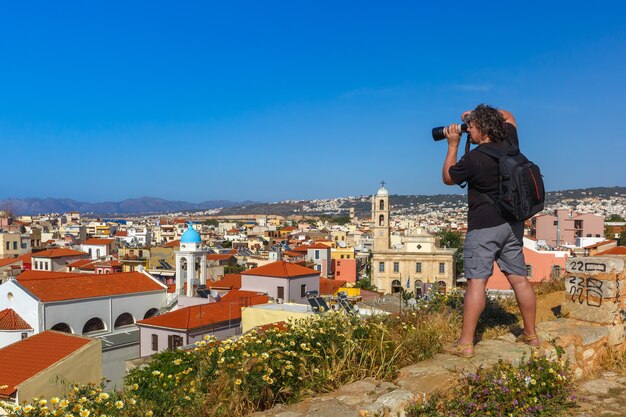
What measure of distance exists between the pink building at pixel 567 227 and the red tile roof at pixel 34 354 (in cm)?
5016

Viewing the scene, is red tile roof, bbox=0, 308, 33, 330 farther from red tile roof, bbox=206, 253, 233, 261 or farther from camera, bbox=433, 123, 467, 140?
red tile roof, bbox=206, 253, 233, 261

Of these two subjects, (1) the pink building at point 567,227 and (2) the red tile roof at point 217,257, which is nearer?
(2) the red tile roof at point 217,257

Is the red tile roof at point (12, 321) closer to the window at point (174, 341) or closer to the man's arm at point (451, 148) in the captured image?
the window at point (174, 341)

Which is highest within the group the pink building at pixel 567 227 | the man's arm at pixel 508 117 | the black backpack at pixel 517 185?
the man's arm at pixel 508 117

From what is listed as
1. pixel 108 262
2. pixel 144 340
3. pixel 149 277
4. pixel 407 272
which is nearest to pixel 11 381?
pixel 144 340

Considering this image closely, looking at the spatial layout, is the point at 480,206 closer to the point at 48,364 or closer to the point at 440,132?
the point at 440,132

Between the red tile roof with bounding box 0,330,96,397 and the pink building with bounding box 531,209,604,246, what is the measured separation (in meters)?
50.2

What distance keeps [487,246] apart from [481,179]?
0.52 meters

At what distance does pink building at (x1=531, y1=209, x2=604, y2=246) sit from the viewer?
56312 mm

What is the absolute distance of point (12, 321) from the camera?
22.8 meters

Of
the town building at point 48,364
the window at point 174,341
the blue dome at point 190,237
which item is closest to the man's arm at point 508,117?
the town building at point 48,364

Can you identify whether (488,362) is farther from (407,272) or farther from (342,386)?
(407,272)

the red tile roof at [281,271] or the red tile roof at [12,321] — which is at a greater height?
the red tile roof at [281,271]

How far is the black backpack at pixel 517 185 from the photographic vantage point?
12.8ft
